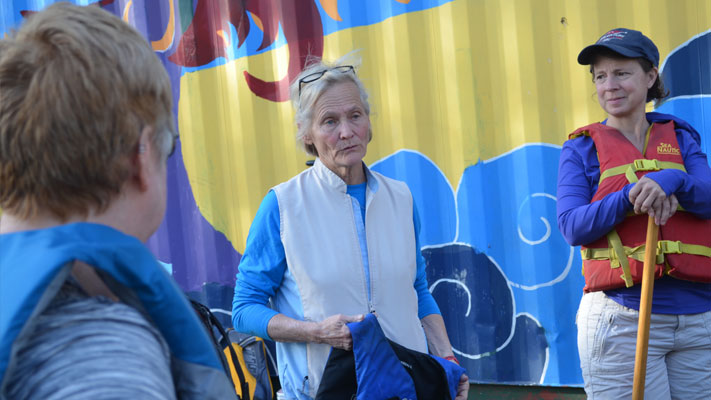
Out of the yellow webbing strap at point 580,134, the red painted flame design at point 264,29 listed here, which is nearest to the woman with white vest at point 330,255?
the yellow webbing strap at point 580,134

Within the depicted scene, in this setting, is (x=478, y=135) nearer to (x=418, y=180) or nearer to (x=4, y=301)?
(x=418, y=180)

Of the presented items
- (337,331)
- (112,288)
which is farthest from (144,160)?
(337,331)

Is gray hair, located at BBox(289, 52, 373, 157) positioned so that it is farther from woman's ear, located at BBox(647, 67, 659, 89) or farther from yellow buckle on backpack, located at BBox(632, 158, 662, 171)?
woman's ear, located at BBox(647, 67, 659, 89)

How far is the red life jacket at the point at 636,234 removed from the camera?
7.54ft

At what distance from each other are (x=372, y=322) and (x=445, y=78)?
1.80m

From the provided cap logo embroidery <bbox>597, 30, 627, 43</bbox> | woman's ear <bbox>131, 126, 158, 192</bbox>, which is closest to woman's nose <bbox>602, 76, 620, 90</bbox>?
cap logo embroidery <bbox>597, 30, 627, 43</bbox>

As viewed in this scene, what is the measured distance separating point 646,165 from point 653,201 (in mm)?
234

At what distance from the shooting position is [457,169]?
3.37 meters

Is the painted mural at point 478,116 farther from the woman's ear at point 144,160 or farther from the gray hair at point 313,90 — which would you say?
the woman's ear at point 144,160

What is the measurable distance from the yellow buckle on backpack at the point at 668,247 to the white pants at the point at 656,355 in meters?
0.24

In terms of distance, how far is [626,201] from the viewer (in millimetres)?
2264

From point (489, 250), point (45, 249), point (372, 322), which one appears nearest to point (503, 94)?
point (489, 250)

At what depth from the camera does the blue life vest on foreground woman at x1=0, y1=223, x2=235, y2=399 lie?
0.67 m

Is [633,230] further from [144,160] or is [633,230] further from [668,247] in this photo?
[144,160]
